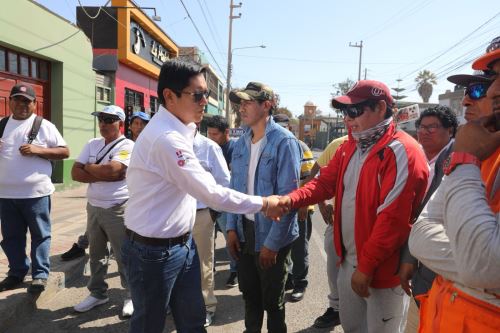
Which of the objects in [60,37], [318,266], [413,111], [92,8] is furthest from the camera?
[92,8]

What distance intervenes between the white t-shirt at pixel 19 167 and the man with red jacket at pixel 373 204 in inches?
106

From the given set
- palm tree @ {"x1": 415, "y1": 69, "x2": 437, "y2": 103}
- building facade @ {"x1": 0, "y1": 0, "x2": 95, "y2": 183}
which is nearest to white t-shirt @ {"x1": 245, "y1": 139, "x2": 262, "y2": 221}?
building facade @ {"x1": 0, "y1": 0, "x2": 95, "y2": 183}

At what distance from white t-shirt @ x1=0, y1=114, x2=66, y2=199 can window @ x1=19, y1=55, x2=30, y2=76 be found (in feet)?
20.6

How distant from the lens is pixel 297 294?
436 centimetres

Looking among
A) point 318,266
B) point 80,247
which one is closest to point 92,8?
point 80,247

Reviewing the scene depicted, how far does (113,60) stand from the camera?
45.6ft

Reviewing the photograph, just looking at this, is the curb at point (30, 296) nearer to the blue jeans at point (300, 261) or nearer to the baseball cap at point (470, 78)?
the blue jeans at point (300, 261)

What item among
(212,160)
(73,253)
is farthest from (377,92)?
(73,253)

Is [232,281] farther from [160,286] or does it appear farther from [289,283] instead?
[160,286]

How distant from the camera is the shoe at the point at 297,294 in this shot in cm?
432

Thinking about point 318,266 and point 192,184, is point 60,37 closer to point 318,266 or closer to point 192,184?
point 318,266

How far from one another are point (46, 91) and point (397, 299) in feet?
34.5

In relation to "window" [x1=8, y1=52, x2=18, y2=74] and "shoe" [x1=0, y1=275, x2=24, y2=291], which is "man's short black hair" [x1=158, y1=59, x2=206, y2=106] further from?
"window" [x1=8, y1=52, x2=18, y2=74]

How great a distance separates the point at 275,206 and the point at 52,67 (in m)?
10.00
